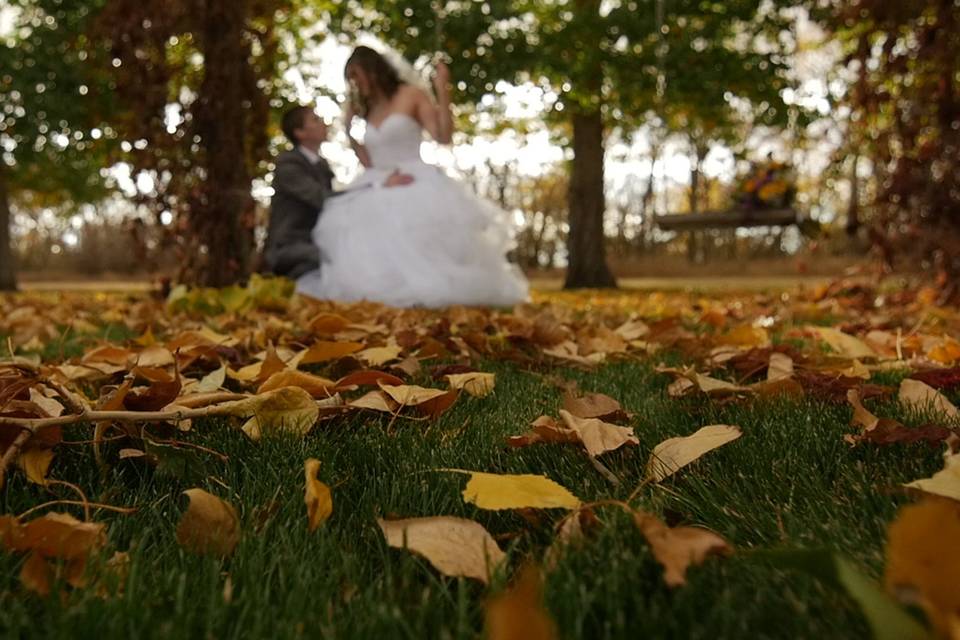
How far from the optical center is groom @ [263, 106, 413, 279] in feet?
18.9

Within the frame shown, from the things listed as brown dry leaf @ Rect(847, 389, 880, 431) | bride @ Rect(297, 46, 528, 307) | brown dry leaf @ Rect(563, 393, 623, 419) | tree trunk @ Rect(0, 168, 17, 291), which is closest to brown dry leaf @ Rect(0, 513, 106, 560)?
brown dry leaf @ Rect(563, 393, 623, 419)

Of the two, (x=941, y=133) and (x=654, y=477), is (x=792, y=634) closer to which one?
(x=654, y=477)

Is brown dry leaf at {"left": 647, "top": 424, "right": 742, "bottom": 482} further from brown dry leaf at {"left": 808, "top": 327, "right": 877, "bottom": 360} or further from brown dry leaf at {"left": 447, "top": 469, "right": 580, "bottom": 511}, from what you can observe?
brown dry leaf at {"left": 808, "top": 327, "right": 877, "bottom": 360}

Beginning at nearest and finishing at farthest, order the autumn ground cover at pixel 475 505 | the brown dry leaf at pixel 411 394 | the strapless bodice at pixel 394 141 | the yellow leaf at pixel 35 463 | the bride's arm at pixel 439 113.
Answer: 1. the autumn ground cover at pixel 475 505
2. the yellow leaf at pixel 35 463
3. the brown dry leaf at pixel 411 394
4. the bride's arm at pixel 439 113
5. the strapless bodice at pixel 394 141

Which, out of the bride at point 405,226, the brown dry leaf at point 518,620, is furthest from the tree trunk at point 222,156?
the brown dry leaf at point 518,620

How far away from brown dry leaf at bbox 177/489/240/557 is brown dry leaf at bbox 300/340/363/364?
863 millimetres

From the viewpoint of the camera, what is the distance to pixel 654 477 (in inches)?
36.6

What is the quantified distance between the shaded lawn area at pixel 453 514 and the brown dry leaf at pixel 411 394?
46 mm

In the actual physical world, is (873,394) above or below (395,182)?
below

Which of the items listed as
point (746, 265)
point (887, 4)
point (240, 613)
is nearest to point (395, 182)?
point (887, 4)

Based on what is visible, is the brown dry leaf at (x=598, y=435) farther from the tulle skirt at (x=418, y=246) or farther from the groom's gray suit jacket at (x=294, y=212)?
the groom's gray suit jacket at (x=294, y=212)

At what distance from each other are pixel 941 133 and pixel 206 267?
175 inches

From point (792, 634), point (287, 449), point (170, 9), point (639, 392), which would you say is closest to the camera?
point (792, 634)

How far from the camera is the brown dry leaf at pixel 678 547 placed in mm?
602
